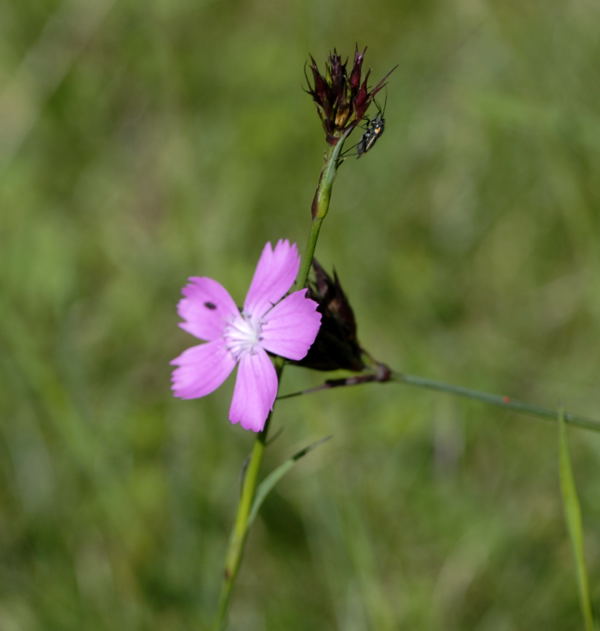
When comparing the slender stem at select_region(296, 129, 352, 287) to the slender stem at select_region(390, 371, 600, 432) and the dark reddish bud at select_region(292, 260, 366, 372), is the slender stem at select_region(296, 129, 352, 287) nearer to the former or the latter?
the dark reddish bud at select_region(292, 260, 366, 372)

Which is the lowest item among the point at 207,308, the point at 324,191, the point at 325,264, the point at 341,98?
the point at 207,308

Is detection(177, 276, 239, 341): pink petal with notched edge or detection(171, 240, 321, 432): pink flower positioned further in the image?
detection(177, 276, 239, 341): pink petal with notched edge

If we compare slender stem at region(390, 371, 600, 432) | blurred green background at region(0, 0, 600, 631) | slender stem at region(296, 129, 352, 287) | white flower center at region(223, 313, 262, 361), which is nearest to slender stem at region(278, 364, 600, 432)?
slender stem at region(390, 371, 600, 432)

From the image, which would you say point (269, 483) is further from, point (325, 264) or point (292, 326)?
point (325, 264)

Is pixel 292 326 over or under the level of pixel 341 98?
under

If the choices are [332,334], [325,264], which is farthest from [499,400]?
[325,264]

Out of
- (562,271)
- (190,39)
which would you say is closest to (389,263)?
(562,271)
